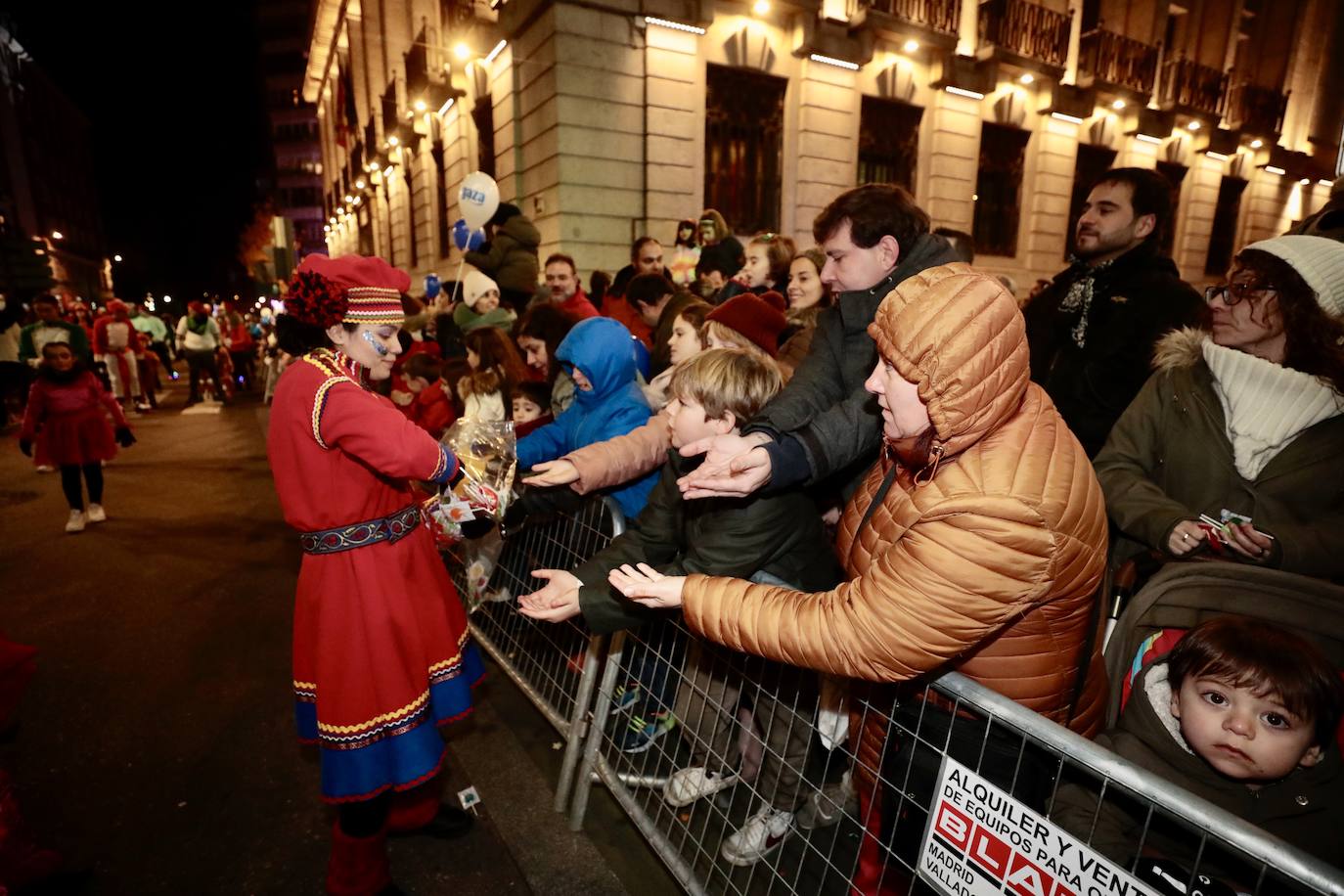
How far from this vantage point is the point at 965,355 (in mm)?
1336

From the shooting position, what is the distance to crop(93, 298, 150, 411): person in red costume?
13492mm

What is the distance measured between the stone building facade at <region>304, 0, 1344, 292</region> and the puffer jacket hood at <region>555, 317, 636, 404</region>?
7697 mm

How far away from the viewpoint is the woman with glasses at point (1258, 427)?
78.5 inches

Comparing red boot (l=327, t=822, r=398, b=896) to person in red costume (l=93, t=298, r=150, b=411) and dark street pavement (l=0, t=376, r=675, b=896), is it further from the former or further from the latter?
person in red costume (l=93, t=298, r=150, b=411)

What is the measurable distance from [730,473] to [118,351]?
56.4 ft

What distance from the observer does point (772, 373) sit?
2.32 meters

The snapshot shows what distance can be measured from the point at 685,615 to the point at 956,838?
29.7 inches

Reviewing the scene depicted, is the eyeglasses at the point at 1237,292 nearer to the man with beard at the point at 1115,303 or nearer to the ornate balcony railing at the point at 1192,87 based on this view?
the man with beard at the point at 1115,303

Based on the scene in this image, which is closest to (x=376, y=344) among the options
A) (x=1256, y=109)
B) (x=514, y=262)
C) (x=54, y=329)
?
(x=514, y=262)

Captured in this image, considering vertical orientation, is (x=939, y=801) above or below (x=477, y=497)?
below

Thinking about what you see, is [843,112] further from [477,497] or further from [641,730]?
A: [641,730]

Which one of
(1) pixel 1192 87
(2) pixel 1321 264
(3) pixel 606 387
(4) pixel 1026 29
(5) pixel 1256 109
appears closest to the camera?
(2) pixel 1321 264

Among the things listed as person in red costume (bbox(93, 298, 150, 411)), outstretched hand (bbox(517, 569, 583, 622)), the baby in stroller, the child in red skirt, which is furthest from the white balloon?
person in red costume (bbox(93, 298, 150, 411))

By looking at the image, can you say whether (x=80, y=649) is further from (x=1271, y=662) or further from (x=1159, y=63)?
(x=1159, y=63)
